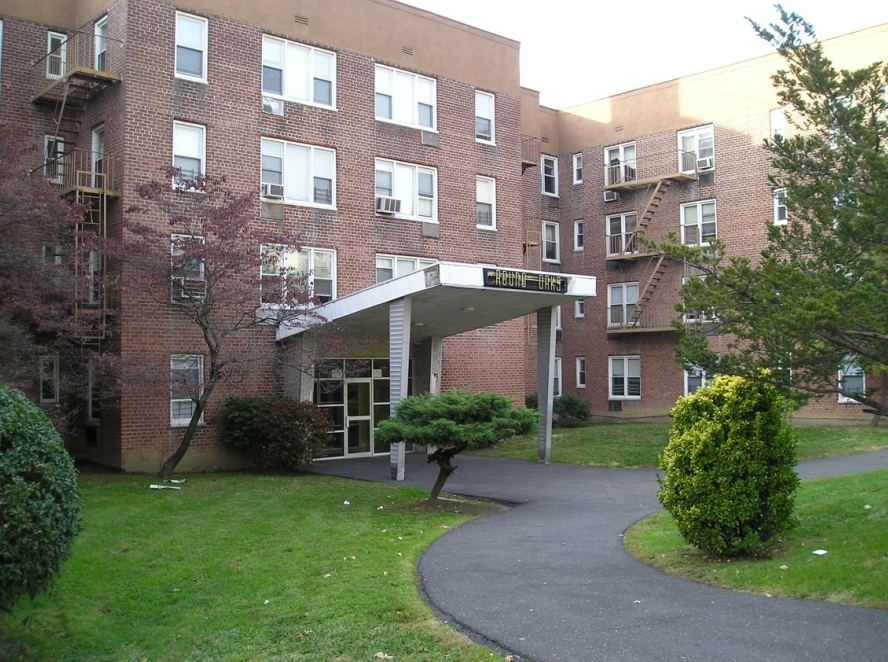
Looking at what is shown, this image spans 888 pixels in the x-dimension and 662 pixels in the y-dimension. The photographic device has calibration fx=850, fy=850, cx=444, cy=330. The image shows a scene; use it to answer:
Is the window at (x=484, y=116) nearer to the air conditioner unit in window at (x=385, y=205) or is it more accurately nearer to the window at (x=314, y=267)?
the air conditioner unit in window at (x=385, y=205)

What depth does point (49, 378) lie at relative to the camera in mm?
18438

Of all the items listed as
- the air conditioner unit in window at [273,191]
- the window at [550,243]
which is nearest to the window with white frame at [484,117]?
the air conditioner unit in window at [273,191]

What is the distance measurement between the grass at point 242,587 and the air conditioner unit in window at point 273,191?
366 inches

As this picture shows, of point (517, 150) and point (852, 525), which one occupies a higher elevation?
point (517, 150)

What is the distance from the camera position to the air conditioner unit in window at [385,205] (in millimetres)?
23812

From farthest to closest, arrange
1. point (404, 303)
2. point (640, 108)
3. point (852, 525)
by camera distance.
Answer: point (640, 108)
point (404, 303)
point (852, 525)

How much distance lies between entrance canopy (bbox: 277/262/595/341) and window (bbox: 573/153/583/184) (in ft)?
55.0

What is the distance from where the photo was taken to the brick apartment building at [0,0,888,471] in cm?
1966

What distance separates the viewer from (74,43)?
21.5 meters

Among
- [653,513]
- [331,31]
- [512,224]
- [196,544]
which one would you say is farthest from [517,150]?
[196,544]

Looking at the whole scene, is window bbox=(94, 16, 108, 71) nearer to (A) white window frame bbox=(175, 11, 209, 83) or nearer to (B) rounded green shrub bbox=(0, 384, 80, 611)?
(A) white window frame bbox=(175, 11, 209, 83)

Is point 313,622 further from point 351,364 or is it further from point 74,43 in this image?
point 74,43

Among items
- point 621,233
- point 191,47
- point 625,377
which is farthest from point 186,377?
point 621,233

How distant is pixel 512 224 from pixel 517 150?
2.49 metres
